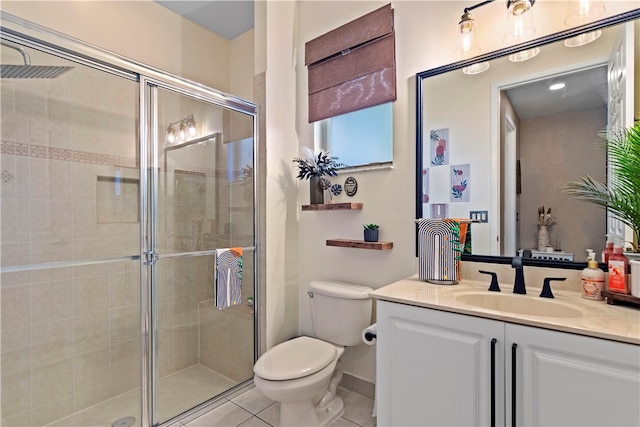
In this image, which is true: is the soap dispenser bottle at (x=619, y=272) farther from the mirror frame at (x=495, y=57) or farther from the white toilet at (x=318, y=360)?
the white toilet at (x=318, y=360)

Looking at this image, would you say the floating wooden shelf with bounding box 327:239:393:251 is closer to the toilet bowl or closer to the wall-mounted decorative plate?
the wall-mounted decorative plate

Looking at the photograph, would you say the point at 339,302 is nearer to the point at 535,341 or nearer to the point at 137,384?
the point at 535,341

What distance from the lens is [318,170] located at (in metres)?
2.07

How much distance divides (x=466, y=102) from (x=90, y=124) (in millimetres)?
2124

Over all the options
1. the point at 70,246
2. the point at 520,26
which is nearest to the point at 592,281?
the point at 520,26

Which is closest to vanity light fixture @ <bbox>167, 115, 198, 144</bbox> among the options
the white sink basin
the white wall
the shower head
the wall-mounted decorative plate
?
the shower head

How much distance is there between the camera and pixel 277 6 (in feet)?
7.06

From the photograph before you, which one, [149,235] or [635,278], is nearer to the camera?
[635,278]

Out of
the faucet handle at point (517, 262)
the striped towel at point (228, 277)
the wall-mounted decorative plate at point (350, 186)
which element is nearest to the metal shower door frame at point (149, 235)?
the striped towel at point (228, 277)

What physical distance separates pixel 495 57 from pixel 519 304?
1.14 metres

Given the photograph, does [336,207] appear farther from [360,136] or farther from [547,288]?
[547,288]

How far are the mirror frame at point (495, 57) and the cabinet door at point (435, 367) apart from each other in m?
0.53

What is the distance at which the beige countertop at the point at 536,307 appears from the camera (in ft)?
3.00

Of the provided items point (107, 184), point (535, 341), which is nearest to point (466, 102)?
point (535, 341)
